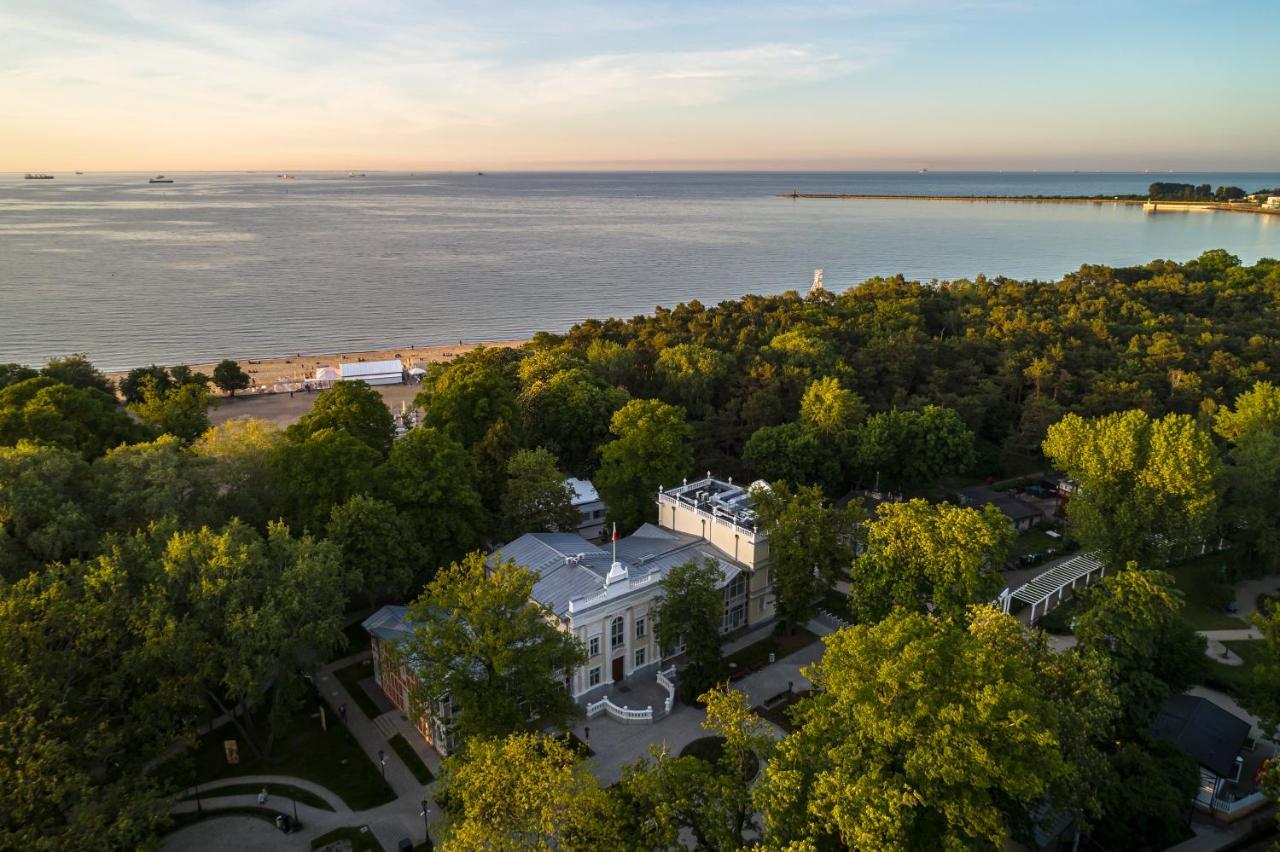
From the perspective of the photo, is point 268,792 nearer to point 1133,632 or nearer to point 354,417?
point 354,417

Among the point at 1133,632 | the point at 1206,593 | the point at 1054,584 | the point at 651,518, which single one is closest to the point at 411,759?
the point at 651,518

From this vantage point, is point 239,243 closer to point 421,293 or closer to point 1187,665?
point 421,293

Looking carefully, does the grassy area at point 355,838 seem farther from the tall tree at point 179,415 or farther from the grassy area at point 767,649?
the tall tree at point 179,415

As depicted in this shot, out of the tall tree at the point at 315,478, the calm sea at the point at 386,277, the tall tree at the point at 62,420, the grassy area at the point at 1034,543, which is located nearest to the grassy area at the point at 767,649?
the grassy area at the point at 1034,543

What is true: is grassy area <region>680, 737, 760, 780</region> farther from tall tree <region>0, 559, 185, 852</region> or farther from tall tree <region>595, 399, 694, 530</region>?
tall tree <region>0, 559, 185, 852</region>

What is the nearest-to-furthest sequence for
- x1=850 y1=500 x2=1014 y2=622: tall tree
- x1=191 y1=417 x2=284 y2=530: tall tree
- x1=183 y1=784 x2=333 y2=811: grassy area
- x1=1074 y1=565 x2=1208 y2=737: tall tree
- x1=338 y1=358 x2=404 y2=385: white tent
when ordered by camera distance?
x1=183 y1=784 x2=333 y2=811: grassy area
x1=1074 y1=565 x2=1208 y2=737: tall tree
x1=850 y1=500 x2=1014 y2=622: tall tree
x1=191 y1=417 x2=284 y2=530: tall tree
x1=338 y1=358 x2=404 y2=385: white tent

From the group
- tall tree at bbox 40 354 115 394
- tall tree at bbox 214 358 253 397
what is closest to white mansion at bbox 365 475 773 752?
tall tree at bbox 40 354 115 394

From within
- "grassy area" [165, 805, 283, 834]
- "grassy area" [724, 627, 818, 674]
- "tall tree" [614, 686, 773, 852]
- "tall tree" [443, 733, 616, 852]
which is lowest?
"grassy area" [724, 627, 818, 674]
